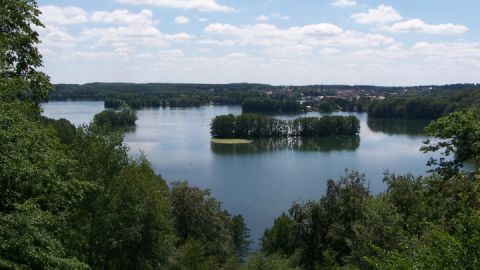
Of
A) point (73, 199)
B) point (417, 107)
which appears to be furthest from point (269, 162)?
point (417, 107)

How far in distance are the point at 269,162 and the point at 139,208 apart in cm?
4666

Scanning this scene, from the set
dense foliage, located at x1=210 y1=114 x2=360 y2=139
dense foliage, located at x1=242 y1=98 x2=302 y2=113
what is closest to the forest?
dense foliage, located at x1=210 y1=114 x2=360 y2=139

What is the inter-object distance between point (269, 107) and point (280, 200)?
108m

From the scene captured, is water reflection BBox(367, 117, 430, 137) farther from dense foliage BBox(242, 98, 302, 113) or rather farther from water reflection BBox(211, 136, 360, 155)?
dense foliage BBox(242, 98, 302, 113)

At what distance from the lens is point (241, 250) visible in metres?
27.6

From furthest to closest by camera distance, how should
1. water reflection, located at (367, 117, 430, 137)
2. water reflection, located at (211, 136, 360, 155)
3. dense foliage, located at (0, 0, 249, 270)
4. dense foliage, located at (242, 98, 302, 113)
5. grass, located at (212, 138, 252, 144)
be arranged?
dense foliage, located at (242, 98, 302, 113)
water reflection, located at (367, 117, 430, 137)
grass, located at (212, 138, 252, 144)
water reflection, located at (211, 136, 360, 155)
dense foliage, located at (0, 0, 249, 270)

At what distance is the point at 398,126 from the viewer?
101 meters

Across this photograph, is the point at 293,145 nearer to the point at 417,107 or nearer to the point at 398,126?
the point at 398,126

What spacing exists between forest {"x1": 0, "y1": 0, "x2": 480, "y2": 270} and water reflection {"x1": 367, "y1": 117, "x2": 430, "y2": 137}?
230 ft

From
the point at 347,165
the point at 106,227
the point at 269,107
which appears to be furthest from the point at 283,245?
the point at 269,107

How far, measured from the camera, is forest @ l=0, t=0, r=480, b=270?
550cm

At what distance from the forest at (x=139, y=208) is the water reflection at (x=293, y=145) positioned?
4706 cm

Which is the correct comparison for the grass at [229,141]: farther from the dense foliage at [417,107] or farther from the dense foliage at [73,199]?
the dense foliage at [73,199]

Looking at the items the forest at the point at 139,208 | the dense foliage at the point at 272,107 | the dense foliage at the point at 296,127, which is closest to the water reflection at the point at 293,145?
the dense foliage at the point at 296,127
